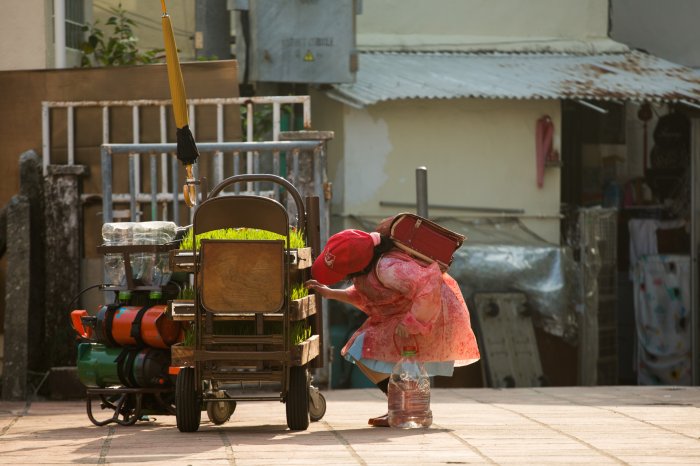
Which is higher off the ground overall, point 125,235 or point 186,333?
point 125,235

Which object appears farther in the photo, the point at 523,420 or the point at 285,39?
the point at 285,39

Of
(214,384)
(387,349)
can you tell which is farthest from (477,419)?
(214,384)

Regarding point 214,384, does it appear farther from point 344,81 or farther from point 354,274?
point 344,81

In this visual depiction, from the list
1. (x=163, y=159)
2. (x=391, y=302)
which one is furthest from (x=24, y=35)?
(x=391, y=302)

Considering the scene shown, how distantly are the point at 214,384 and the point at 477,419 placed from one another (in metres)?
1.63

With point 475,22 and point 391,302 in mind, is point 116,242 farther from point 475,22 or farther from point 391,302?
point 475,22

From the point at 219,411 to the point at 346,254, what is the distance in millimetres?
1297

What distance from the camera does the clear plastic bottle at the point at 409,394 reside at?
757 centimetres

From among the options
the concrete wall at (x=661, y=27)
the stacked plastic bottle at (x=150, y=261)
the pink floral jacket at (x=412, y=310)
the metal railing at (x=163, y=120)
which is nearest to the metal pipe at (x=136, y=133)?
the metal railing at (x=163, y=120)

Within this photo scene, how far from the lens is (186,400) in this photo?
286 inches

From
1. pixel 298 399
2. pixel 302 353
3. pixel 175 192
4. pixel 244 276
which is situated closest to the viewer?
pixel 244 276

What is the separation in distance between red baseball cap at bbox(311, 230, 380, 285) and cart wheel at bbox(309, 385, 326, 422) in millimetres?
810

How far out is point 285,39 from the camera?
15703mm

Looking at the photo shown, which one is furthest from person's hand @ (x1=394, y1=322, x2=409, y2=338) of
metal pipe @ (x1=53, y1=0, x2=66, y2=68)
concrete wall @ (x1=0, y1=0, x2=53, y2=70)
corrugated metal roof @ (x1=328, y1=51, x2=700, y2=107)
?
corrugated metal roof @ (x1=328, y1=51, x2=700, y2=107)
